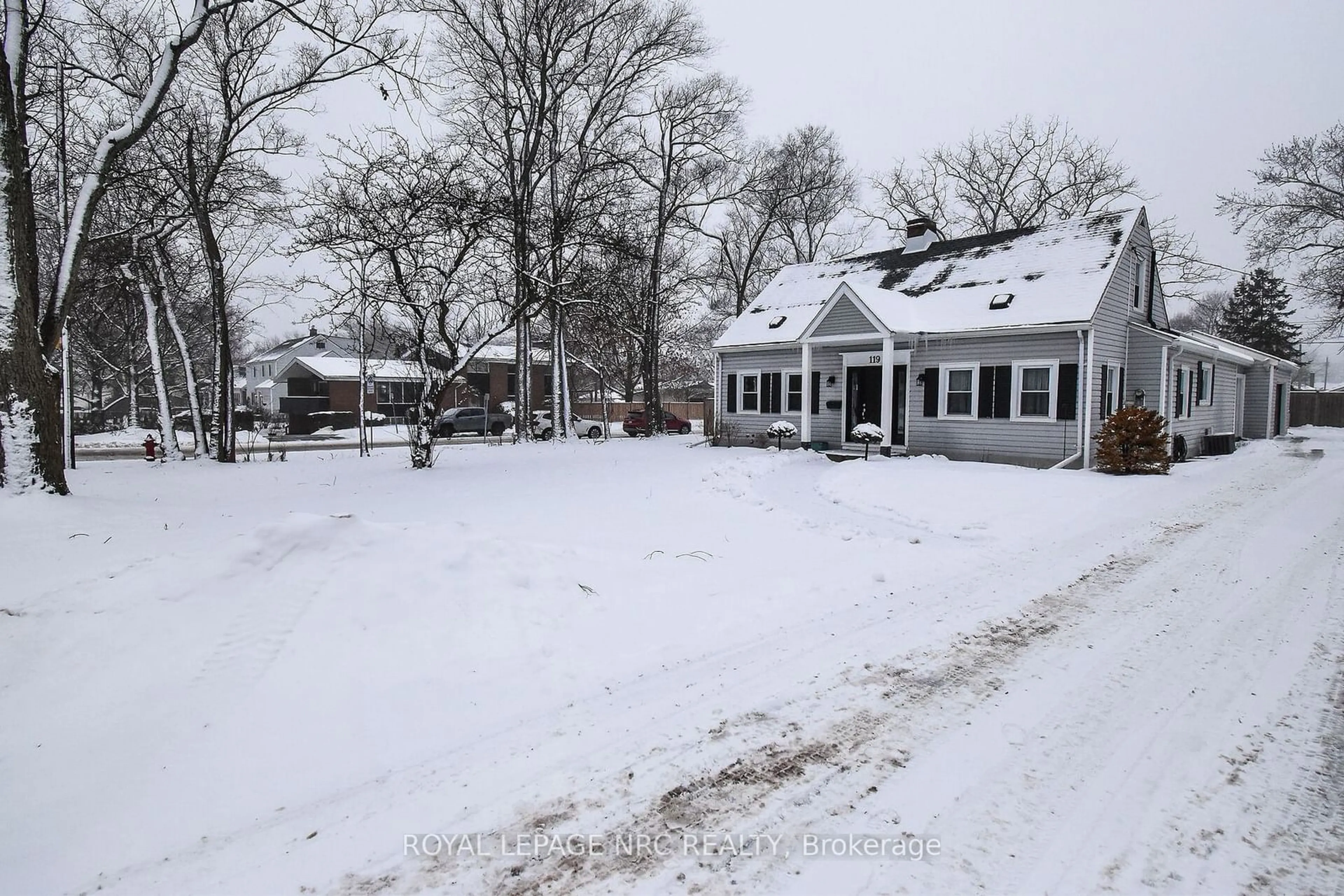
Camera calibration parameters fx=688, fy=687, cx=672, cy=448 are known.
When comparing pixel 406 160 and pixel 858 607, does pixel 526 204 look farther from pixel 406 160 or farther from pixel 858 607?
pixel 858 607

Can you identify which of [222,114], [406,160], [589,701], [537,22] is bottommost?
[589,701]

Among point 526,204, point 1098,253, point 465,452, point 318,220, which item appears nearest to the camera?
point 318,220

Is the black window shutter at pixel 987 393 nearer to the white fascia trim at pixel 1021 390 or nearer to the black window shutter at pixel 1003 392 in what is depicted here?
the black window shutter at pixel 1003 392

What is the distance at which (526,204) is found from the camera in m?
22.0

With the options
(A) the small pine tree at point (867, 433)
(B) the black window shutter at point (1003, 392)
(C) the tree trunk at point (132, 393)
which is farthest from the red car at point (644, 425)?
(C) the tree trunk at point (132, 393)

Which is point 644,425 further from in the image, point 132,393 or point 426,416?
point 132,393

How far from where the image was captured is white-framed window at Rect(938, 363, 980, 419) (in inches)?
683

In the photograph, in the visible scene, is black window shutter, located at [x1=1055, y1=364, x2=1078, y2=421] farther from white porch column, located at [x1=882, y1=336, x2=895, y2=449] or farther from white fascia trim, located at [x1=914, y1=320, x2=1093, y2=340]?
white porch column, located at [x1=882, y1=336, x2=895, y2=449]

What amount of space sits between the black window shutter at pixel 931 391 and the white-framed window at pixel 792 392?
3856 millimetres

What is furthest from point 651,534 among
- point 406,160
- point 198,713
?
point 406,160

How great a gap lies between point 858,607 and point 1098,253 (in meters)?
15.6

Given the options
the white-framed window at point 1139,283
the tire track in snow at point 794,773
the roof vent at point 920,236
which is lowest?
the tire track in snow at point 794,773

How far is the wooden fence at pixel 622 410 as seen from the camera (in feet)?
165

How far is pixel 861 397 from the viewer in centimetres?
1956
